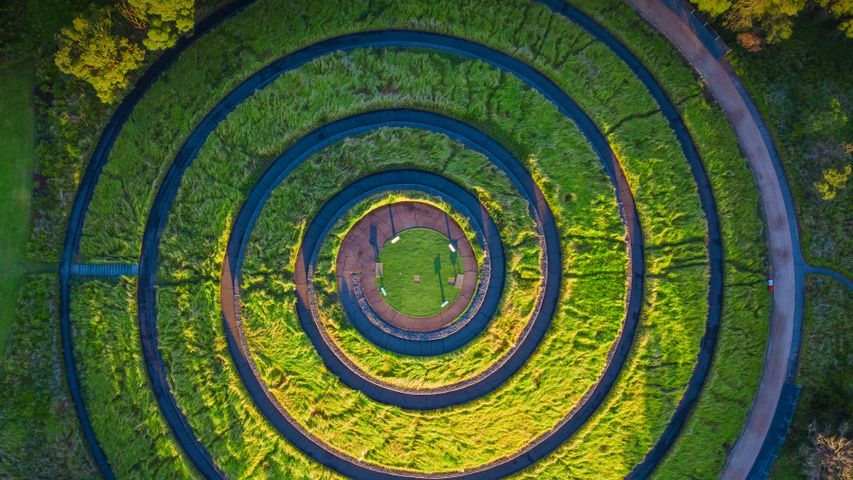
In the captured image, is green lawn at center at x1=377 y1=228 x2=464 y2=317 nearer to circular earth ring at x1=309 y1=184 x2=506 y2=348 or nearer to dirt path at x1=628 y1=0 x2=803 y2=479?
circular earth ring at x1=309 y1=184 x2=506 y2=348

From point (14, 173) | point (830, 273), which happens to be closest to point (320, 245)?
point (14, 173)

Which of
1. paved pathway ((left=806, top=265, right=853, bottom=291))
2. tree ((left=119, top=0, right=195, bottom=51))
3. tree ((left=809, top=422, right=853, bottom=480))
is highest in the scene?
tree ((left=119, top=0, right=195, bottom=51))

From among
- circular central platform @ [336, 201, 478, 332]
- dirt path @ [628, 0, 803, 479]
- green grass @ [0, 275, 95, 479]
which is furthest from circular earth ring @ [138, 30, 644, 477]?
circular central platform @ [336, 201, 478, 332]

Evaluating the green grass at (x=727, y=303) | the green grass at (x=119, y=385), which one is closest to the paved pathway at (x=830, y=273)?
the green grass at (x=727, y=303)


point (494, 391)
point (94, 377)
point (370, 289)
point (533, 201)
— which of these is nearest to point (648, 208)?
point (533, 201)

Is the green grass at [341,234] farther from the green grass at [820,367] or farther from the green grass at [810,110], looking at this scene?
the green grass at [820,367]
